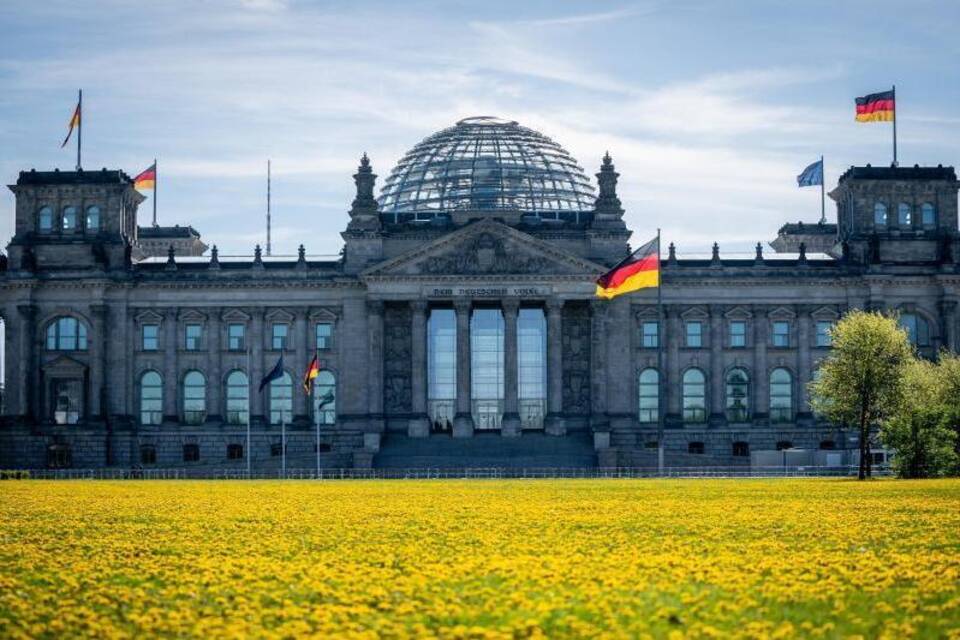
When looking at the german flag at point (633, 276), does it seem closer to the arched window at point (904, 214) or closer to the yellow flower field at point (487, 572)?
the yellow flower field at point (487, 572)

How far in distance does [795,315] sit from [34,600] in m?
105

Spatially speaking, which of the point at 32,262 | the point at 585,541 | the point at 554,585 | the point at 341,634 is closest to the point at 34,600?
the point at 341,634

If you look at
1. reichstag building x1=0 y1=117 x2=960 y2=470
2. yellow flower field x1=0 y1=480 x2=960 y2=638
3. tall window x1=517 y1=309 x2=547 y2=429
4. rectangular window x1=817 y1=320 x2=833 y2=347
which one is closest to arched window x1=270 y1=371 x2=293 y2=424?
reichstag building x1=0 y1=117 x2=960 y2=470

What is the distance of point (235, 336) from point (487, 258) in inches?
858

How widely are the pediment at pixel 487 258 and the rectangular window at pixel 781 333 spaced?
631 inches

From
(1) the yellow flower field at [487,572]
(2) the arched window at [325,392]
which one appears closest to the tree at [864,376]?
(1) the yellow flower field at [487,572]

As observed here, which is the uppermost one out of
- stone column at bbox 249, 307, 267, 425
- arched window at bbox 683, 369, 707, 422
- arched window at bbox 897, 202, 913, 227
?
arched window at bbox 897, 202, 913, 227

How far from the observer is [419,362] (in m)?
118

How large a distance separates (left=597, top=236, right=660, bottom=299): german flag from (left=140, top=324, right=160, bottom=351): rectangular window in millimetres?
50531

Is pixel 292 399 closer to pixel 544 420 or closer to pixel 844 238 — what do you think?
pixel 544 420

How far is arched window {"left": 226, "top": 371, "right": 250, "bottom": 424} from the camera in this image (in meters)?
123

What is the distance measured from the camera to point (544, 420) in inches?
4648

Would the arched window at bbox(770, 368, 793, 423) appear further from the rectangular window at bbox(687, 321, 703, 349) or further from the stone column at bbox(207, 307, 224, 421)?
the stone column at bbox(207, 307, 224, 421)

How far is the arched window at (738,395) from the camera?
12169cm
